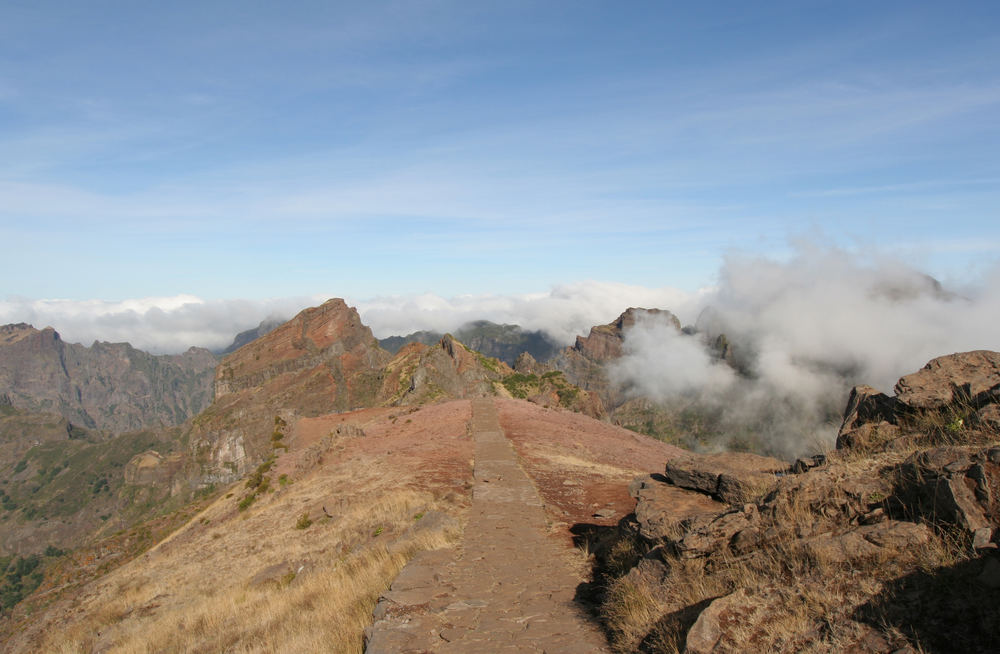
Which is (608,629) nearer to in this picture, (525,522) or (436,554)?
(436,554)

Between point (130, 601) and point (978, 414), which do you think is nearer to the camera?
point (978, 414)

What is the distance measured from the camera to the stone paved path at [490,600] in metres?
7.20

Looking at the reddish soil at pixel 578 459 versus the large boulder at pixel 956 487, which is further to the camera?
the reddish soil at pixel 578 459

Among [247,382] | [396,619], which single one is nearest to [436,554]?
[396,619]

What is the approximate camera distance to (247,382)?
16338cm

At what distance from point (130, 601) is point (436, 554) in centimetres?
1097

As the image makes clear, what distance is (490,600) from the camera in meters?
8.73

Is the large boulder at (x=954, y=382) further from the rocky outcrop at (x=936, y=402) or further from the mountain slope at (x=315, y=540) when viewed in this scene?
the mountain slope at (x=315, y=540)

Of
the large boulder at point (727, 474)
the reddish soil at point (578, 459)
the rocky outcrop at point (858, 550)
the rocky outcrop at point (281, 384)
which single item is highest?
the rocky outcrop at point (858, 550)

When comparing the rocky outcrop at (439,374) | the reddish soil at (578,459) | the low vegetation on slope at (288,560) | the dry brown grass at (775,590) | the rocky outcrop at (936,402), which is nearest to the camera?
the dry brown grass at (775,590)

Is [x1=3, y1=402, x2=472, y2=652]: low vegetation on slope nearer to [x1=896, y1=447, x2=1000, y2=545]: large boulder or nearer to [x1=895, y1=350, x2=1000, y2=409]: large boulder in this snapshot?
[x1=896, y1=447, x2=1000, y2=545]: large boulder

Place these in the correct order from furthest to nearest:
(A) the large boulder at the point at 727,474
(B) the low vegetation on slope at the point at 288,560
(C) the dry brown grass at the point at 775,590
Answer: (B) the low vegetation on slope at the point at 288,560 < (A) the large boulder at the point at 727,474 < (C) the dry brown grass at the point at 775,590

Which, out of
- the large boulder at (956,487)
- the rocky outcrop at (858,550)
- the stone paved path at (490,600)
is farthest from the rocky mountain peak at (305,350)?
the large boulder at (956,487)

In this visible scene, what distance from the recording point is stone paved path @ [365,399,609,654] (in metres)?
7.20
